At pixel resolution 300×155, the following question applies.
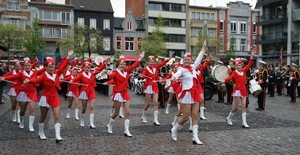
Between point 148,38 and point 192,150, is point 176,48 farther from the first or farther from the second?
point 192,150

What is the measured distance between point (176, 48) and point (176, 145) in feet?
163

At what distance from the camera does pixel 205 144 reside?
8.30 m

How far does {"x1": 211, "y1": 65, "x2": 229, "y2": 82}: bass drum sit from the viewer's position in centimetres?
1731

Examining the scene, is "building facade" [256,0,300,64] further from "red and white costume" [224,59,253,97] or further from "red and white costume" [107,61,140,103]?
"red and white costume" [107,61,140,103]

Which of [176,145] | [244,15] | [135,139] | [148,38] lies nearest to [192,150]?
[176,145]

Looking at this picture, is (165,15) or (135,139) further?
(165,15)

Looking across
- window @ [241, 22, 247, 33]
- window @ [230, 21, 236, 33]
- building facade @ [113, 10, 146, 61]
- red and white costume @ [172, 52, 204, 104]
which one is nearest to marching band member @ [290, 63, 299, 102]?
red and white costume @ [172, 52, 204, 104]

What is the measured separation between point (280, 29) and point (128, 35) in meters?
22.5

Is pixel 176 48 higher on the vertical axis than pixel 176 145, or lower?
higher

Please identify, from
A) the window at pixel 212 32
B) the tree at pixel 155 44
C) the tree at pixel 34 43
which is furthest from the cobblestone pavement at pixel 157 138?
the window at pixel 212 32

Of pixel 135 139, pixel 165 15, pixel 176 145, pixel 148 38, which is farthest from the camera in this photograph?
pixel 165 15

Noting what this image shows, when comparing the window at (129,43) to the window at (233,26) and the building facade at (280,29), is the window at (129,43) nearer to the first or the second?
the window at (233,26)

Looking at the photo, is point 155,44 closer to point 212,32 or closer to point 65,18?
point 65,18

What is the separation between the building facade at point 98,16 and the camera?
52188 mm
